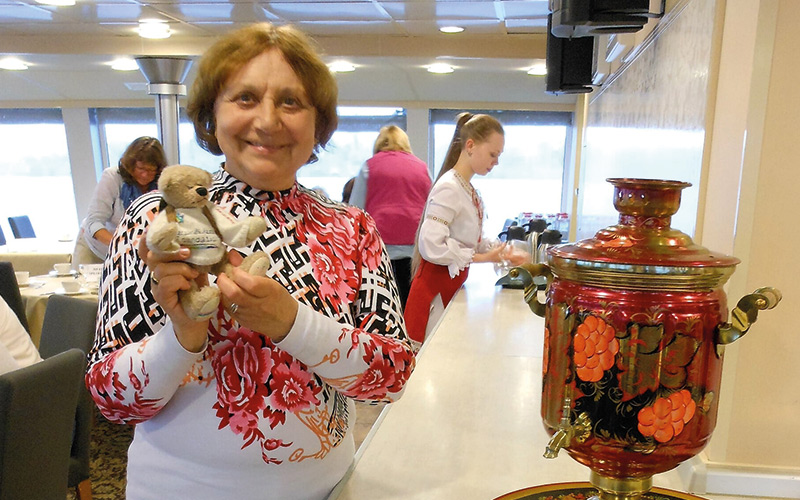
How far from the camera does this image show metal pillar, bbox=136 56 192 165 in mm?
4031

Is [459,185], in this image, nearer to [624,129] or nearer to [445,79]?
[624,129]

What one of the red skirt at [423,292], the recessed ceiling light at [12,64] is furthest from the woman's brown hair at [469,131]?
the recessed ceiling light at [12,64]

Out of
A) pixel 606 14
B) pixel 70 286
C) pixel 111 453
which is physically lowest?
pixel 111 453

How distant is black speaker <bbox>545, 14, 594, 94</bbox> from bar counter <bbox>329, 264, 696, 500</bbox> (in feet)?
4.10

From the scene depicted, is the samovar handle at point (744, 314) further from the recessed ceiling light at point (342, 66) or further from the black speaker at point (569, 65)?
the recessed ceiling light at point (342, 66)

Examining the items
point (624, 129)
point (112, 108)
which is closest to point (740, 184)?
point (624, 129)

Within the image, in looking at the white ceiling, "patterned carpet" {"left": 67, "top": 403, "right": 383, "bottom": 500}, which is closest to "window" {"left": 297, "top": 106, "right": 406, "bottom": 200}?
the white ceiling

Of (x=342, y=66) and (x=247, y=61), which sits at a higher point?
(x=342, y=66)

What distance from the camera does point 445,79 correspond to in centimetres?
563

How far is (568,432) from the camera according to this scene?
63 centimetres

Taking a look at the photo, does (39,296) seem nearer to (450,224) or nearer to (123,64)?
(450,224)

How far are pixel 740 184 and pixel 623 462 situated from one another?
448 mm

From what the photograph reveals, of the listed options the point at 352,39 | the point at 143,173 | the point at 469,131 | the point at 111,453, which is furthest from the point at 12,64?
the point at 469,131

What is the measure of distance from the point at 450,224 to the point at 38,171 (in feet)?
22.8
